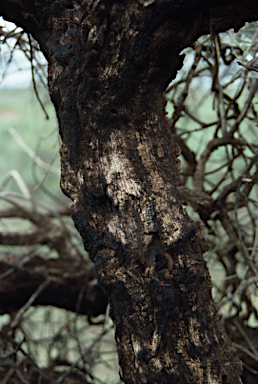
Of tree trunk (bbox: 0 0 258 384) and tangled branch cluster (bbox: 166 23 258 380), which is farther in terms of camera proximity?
tangled branch cluster (bbox: 166 23 258 380)

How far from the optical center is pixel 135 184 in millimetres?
791

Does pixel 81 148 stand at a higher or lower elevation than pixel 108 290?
higher

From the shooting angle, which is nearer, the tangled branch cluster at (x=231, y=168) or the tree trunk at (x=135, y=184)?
the tree trunk at (x=135, y=184)

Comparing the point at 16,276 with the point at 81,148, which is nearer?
the point at 81,148

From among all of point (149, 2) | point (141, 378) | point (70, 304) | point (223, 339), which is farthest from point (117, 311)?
point (70, 304)

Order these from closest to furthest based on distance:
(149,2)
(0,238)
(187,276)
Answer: (149,2)
(187,276)
(0,238)

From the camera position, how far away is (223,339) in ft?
2.71

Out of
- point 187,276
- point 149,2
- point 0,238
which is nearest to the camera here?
point 149,2

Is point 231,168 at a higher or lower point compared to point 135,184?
higher

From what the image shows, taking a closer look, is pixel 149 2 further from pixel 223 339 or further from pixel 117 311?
pixel 223 339

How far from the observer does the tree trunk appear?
73cm

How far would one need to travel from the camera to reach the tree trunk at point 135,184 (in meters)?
0.73

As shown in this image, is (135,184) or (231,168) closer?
(135,184)

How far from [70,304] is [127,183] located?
1.28m
